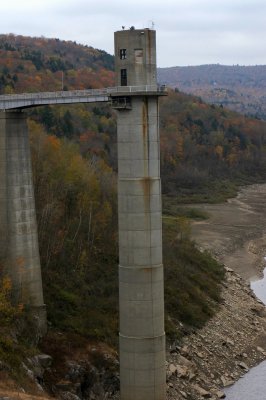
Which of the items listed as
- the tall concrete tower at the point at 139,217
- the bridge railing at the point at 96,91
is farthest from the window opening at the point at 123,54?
the bridge railing at the point at 96,91

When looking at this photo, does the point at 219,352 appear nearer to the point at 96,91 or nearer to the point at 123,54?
the point at 96,91

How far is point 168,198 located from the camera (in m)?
116

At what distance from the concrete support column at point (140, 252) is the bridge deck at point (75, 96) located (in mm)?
442

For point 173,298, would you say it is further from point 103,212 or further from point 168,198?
point 168,198

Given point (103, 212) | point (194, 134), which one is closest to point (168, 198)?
point (194, 134)

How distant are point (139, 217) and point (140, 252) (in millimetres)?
1618

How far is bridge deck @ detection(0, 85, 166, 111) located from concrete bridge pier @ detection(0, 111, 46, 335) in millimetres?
691

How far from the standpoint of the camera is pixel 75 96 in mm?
33500

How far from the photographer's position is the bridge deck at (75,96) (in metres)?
31.3

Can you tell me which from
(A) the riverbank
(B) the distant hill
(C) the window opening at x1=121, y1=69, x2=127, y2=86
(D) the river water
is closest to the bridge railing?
(C) the window opening at x1=121, y1=69, x2=127, y2=86

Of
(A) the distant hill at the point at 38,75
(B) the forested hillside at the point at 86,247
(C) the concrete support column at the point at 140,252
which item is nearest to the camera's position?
(C) the concrete support column at the point at 140,252

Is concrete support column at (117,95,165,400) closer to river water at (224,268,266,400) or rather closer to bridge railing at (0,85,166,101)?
bridge railing at (0,85,166,101)

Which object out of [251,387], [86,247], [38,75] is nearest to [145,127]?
[251,387]

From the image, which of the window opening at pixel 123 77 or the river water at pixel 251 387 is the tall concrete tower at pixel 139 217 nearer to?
the window opening at pixel 123 77
